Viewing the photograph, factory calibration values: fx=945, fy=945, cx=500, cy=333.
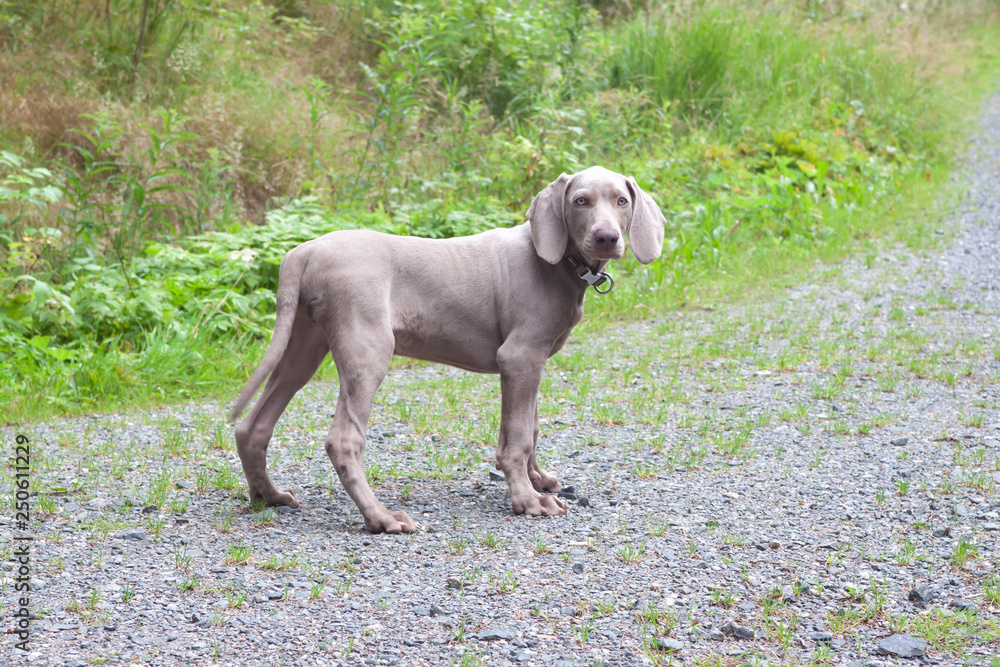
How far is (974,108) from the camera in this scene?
1549cm

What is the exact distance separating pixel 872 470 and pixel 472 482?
1953 millimetres

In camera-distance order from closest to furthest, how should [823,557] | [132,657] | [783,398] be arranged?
[132,657] < [823,557] < [783,398]

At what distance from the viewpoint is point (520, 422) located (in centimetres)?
412

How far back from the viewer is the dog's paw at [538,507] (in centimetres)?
410

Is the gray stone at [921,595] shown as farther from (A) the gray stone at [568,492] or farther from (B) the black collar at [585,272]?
(B) the black collar at [585,272]

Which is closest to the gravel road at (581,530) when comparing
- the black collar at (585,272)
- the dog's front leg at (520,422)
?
the dog's front leg at (520,422)

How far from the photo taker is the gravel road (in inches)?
118

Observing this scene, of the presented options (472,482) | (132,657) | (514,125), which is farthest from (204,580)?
(514,125)

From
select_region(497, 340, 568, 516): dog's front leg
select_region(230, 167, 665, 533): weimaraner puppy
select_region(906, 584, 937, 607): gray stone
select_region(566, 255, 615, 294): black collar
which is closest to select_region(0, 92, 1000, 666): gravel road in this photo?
select_region(906, 584, 937, 607): gray stone

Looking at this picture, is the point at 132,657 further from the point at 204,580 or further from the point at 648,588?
the point at 648,588

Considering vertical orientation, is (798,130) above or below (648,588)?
above

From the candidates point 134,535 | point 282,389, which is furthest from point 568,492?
point 134,535

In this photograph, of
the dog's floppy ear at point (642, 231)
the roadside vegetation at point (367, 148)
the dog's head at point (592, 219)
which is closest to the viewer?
the dog's head at point (592, 219)

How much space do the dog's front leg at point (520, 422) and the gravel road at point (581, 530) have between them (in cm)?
11
